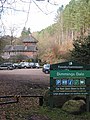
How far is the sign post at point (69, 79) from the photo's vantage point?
12.0 meters

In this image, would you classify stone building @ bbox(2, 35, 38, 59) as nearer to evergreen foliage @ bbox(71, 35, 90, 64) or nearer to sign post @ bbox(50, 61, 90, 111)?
evergreen foliage @ bbox(71, 35, 90, 64)

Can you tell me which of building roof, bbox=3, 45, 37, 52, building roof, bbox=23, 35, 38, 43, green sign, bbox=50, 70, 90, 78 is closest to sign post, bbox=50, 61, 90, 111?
green sign, bbox=50, 70, 90, 78

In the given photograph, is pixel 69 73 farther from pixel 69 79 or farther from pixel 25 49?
pixel 25 49

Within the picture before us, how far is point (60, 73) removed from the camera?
1205 centimetres

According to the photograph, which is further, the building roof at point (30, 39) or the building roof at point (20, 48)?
the building roof at point (30, 39)

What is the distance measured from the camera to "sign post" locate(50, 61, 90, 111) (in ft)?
39.2

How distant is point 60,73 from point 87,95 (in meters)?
1.36

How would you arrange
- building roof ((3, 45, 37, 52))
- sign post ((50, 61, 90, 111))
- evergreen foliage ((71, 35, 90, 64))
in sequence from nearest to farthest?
sign post ((50, 61, 90, 111)) → evergreen foliage ((71, 35, 90, 64)) → building roof ((3, 45, 37, 52))

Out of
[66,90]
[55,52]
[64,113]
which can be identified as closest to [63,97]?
[66,90]

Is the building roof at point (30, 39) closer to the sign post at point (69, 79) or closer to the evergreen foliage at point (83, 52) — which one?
the evergreen foliage at point (83, 52)

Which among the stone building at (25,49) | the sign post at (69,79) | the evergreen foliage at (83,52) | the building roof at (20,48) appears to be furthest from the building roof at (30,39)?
the sign post at (69,79)

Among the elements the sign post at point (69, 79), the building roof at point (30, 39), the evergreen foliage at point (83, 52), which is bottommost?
the sign post at point (69, 79)

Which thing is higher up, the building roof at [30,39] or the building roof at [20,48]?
the building roof at [30,39]

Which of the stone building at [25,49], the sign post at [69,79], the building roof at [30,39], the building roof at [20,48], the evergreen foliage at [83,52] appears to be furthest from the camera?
the building roof at [30,39]
